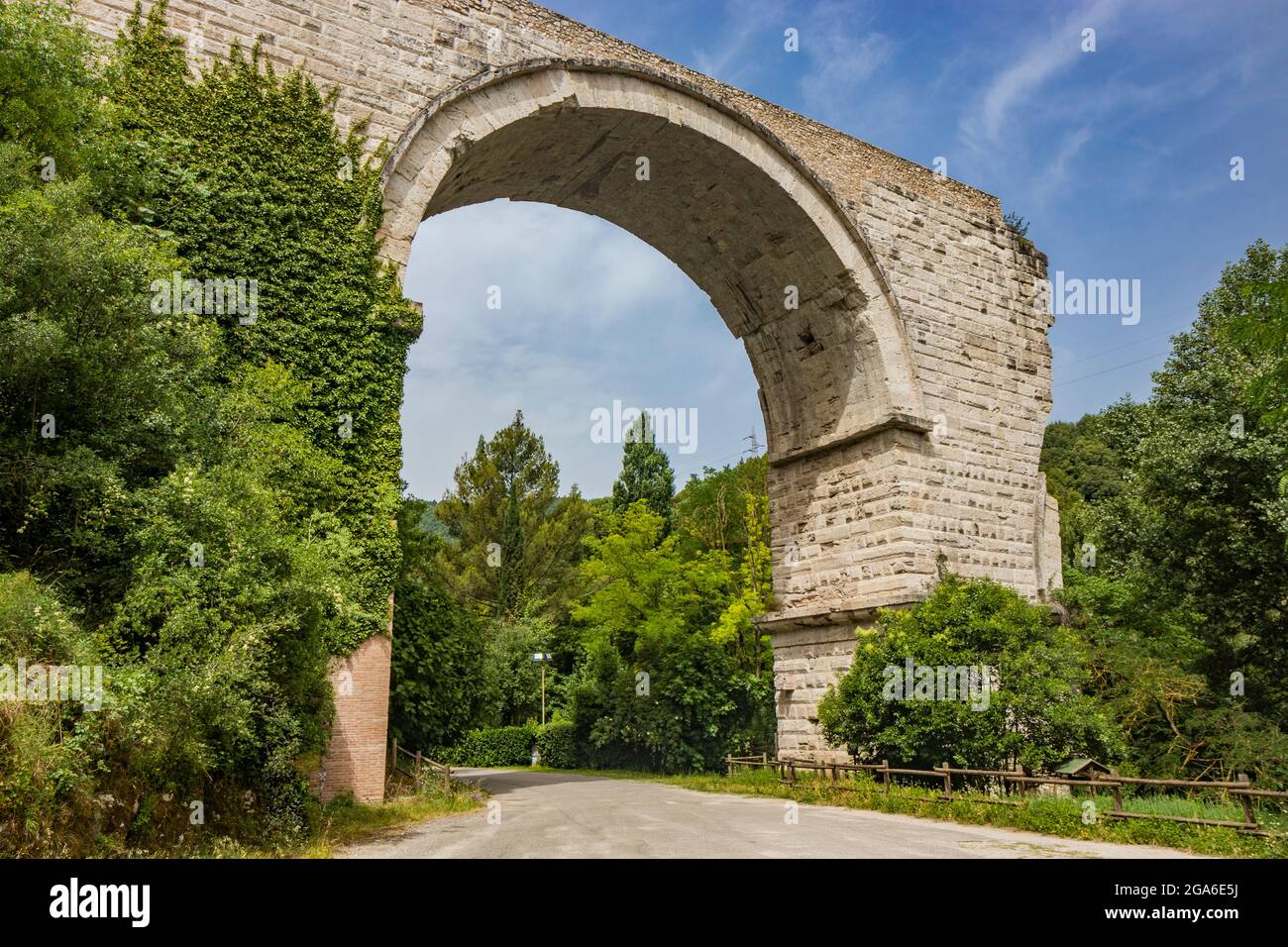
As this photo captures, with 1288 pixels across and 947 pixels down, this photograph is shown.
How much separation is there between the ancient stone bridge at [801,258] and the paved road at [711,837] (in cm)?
427

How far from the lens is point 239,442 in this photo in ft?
27.8

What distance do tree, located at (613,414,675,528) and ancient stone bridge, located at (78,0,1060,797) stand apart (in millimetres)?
16531

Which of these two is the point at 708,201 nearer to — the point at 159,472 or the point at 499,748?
the point at 159,472

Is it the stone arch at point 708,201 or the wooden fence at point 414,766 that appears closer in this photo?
the stone arch at point 708,201

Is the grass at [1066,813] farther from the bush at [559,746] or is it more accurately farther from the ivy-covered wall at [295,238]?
the bush at [559,746]

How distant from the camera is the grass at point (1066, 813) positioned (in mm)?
7879

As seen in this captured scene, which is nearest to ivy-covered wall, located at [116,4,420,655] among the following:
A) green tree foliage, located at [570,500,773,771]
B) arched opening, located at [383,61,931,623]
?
arched opening, located at [383,61,931,623]

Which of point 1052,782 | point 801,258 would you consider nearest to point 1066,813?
point 1052,782

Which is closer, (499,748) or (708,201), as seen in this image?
(708,201)

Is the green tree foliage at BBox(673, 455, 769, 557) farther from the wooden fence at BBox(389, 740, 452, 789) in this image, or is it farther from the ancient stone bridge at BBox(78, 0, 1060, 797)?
the wooden fence at BBox(389, 740, 452, 789)

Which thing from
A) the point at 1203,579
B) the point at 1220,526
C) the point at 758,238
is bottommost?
the point at 1203,579

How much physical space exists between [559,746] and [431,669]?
17562mm

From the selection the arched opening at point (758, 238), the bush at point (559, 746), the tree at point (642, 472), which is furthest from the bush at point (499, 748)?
the arched opening at point (758, 238)

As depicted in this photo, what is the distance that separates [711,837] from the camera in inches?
330
